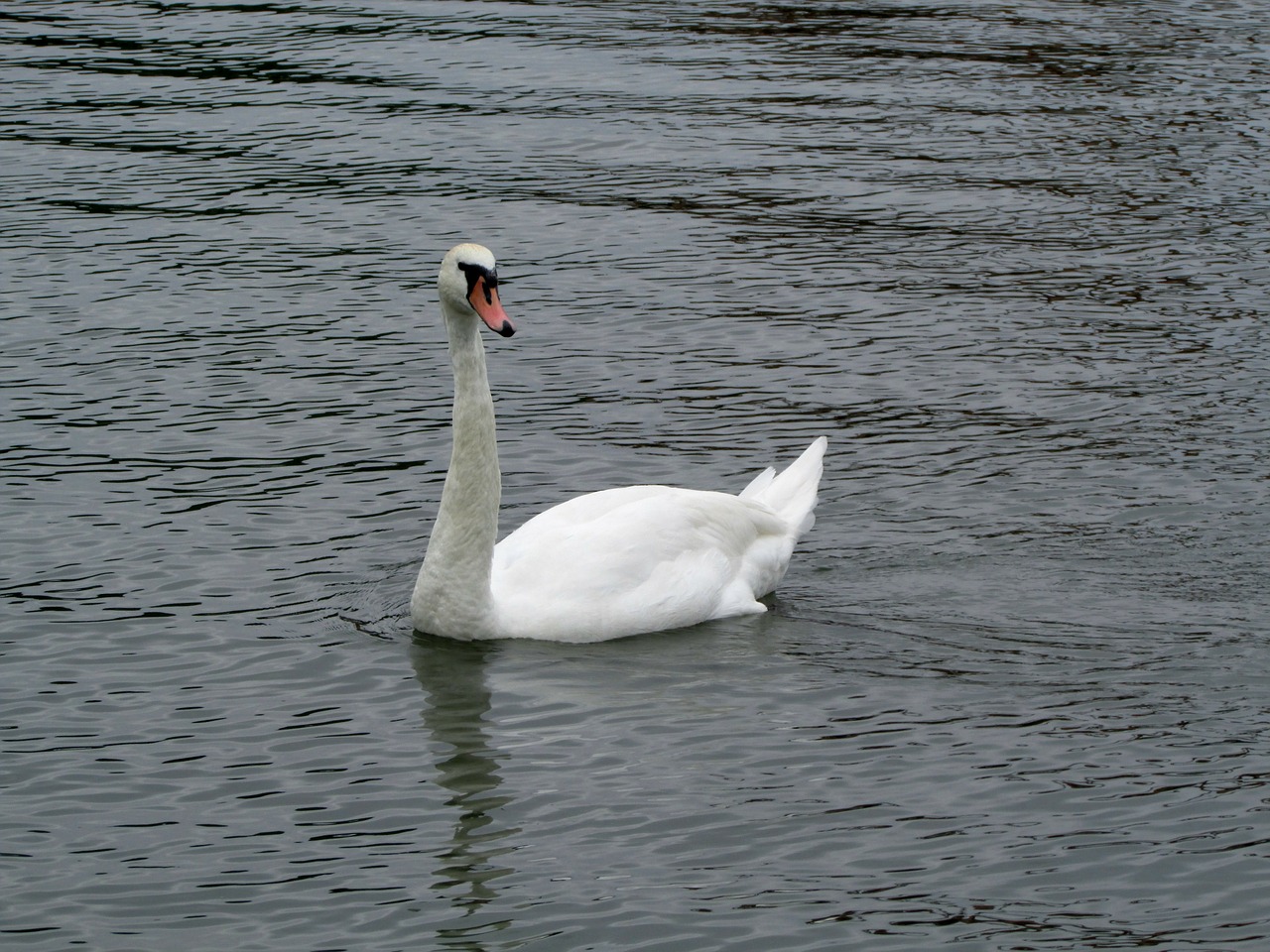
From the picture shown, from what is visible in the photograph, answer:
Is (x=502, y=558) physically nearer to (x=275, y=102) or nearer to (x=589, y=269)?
(x=589, y=269)

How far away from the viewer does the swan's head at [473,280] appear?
10570 millimetres

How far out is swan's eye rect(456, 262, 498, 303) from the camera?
34.7ft

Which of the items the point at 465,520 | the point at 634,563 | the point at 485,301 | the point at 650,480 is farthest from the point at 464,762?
the point at 650,480

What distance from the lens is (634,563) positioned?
11.3 metres

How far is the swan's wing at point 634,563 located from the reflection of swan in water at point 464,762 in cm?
44

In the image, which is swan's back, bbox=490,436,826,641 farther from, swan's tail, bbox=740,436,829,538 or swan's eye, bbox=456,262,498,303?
swan's eye, bbox=456,262,498,303

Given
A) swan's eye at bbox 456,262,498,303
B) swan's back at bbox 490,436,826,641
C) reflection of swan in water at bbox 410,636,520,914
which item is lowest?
reflection of swan in water at bbox 410,636,520,914

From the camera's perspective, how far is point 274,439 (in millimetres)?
14234

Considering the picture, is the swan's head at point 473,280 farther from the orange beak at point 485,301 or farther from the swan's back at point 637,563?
the swan's back at point 637,563

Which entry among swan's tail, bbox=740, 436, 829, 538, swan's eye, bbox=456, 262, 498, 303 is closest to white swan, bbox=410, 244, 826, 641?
swan's eye, bbox=456, 262, 498, 303

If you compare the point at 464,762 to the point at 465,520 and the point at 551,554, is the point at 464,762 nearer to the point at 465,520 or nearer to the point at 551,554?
the point at 465,520

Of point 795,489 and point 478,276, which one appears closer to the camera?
point 478,276

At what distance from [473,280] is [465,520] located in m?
1.41

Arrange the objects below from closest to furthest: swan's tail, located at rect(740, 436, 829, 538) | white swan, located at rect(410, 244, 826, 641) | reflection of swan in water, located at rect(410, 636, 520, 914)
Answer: reflection of swan in water, located at rect(410, 636, 520, 914) < white swan, located at rect(410, 244, 826, 641) < swan's tail, located at rect(740, 436, 829, 538)
